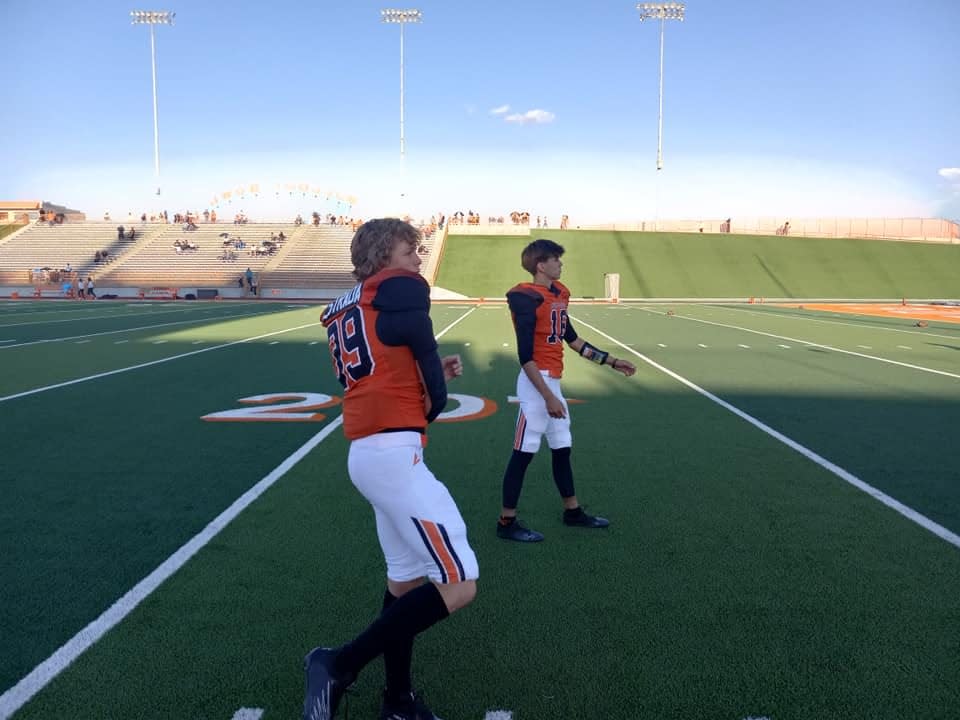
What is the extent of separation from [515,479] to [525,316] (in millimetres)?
1061

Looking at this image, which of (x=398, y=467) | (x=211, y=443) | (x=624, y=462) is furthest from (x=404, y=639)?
(x=211, y=443)

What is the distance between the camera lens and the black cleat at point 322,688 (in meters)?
2.65

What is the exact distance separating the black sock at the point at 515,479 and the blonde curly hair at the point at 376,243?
7.50ft

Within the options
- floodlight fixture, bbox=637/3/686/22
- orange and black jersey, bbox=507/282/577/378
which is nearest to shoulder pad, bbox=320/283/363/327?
orange and black jersey, bbox=507/282/577/378

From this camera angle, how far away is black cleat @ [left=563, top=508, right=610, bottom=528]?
16.1 feet

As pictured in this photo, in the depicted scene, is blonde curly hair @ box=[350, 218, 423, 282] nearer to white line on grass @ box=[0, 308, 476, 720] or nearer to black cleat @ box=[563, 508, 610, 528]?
white line on grass @ box=[0, 308, 476, 720]

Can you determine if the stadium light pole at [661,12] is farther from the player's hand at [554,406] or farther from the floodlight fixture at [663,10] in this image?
the player's hand at [554,406]

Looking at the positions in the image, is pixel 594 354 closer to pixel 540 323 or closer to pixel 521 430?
pixel 540 323

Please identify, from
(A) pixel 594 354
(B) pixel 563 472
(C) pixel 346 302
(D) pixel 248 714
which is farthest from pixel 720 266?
(D) pixel 248 714

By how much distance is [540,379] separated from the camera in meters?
4.69

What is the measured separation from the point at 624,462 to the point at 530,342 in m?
2.45

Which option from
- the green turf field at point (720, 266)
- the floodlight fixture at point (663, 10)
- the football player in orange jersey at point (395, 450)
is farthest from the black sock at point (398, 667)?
the floodlight fixture at point (663, 10)

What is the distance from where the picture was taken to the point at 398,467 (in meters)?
2.71

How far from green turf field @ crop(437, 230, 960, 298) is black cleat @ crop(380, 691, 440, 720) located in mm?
43610
